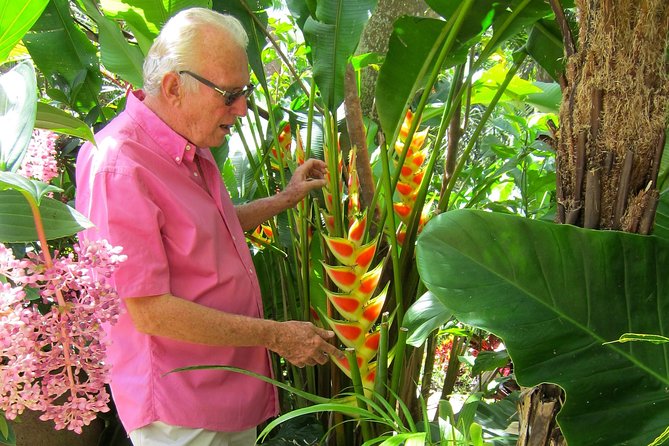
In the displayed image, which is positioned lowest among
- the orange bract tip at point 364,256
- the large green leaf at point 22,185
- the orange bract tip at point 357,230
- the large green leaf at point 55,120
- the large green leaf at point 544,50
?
the orange bract tip at point 364,256

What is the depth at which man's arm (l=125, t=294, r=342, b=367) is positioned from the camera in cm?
118

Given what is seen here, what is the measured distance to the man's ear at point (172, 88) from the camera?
4.15 ft

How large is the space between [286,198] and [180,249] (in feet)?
1.22

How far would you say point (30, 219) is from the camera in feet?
1.94

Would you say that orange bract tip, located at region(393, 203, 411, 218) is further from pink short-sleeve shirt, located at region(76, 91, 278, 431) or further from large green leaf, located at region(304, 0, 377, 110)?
pink short-sleeve shirt, located at region(76, 91, 278, 431)

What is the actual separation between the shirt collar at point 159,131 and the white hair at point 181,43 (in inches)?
1.5

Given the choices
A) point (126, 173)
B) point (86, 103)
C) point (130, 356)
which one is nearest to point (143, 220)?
point (126, 173)

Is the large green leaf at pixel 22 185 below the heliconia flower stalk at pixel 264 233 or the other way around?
the other way around

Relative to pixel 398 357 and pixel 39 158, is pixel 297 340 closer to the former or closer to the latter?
pixel 398 357

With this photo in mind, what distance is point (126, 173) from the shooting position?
46.2 inches

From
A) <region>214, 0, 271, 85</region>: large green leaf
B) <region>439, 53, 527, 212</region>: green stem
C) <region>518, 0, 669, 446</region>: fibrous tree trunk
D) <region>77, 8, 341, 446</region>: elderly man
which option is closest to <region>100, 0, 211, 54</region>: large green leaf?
<region>214, 0, 271, 85</region>: large green leaf

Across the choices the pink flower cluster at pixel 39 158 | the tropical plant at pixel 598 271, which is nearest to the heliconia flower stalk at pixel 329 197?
the tropical plant at pixel 598 271

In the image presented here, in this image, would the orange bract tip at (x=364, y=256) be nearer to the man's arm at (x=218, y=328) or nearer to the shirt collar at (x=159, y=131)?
the man's arm at (x=218, y=328)

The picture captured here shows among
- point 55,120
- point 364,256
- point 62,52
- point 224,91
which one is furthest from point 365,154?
point 55,120
